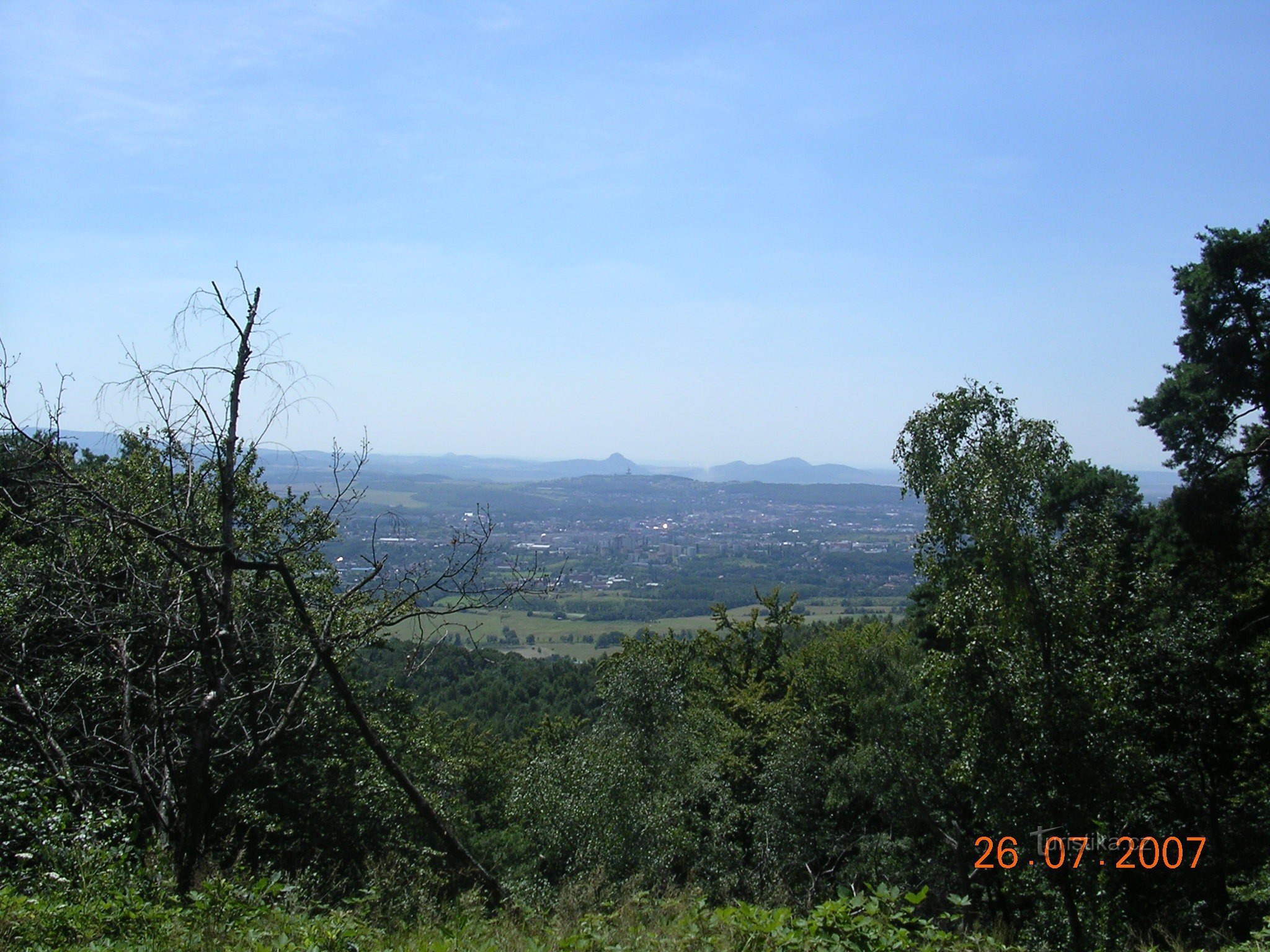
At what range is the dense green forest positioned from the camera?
4.62 m

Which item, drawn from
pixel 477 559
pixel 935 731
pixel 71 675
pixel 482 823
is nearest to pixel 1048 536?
pixel 935 731

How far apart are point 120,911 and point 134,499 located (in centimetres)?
407

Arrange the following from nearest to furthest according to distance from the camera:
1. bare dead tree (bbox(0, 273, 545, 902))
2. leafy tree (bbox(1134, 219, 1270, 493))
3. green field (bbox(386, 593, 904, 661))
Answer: bare dead tree (bbox(0, 273, 545, 902)) → leafy tree (bbox(1134, 219, 1270, 493)) → green field (bbox(386, 593, 904, 661))

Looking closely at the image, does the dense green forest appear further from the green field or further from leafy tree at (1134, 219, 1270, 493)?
the green field

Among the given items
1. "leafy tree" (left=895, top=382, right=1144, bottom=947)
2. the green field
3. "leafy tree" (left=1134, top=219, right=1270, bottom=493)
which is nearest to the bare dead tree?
"leafy tree" (left=895, top=382, right=1144, bottom=947)

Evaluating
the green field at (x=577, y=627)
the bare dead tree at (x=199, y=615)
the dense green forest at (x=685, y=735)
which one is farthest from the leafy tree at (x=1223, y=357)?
the green field at (x=577, y=627)
